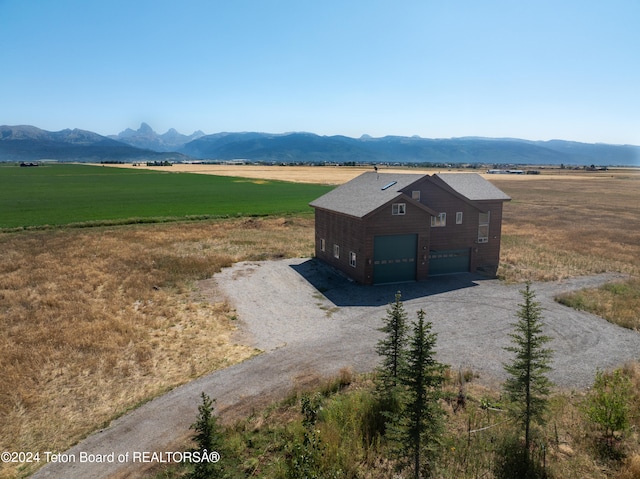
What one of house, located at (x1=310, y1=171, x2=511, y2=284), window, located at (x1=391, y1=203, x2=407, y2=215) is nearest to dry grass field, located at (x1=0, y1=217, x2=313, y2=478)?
house, located at (x1=310, y1=171, x2=511, y2=284)

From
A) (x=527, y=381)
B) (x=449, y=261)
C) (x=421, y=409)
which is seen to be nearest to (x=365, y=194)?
(x=449, y=261)

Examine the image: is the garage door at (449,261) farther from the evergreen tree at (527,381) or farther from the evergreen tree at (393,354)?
the evergreen tree at (527,381)

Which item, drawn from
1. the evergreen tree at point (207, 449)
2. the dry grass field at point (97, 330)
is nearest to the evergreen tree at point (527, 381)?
the evergreen tree at point (207, 449)

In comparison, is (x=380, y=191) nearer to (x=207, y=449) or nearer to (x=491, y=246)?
(x=491, y=246)

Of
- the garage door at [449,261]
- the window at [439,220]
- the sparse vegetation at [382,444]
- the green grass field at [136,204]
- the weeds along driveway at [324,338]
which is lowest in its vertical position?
the weeds along driveway at [324,338]

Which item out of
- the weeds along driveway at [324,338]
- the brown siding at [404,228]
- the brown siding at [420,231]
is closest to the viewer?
the weeds along driveway at [324,338]

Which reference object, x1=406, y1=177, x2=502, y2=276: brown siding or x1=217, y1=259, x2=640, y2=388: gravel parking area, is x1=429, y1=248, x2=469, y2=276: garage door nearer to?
x1=406, y1=177, x2=502, y2=276: brown siding
